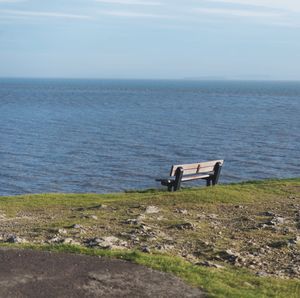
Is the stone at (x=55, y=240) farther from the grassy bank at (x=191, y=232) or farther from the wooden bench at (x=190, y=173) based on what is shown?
the wooden bench at (x=190, y=173)

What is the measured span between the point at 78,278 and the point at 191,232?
4797mm

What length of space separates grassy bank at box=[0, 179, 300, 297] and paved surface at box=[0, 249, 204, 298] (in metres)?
0.40

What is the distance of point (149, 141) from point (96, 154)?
386 inches

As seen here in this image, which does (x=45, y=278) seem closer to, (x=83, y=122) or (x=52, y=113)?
(x=83, y=122)

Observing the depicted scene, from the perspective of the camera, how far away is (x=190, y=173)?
73.7 feet

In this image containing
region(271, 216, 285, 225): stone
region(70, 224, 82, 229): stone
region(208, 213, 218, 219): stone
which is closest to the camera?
region(70, 224, 82, 229): stone

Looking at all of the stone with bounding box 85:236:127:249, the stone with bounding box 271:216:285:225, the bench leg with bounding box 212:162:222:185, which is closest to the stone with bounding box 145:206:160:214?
the stone with bounding box 271:216:285:225

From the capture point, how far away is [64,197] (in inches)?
849

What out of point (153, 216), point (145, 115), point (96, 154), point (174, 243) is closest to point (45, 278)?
point (174, 243)

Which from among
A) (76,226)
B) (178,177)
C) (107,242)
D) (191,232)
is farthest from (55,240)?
(178,177)

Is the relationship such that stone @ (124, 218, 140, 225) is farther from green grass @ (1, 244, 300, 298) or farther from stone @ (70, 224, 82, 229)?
green grass @ (1, 244, 300, 298)

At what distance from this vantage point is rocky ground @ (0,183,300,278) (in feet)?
40.0

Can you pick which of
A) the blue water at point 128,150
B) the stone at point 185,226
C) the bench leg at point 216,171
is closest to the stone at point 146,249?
the stone at point 185,226

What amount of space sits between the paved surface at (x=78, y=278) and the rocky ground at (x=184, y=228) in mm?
1383
